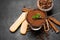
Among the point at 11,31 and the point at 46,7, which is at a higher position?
the point at 46,7

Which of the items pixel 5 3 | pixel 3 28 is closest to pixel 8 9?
pixel 5 3

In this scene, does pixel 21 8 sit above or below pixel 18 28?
above

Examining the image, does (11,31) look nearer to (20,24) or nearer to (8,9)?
(20,24)

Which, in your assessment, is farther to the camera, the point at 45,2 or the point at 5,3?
the point at 5,3

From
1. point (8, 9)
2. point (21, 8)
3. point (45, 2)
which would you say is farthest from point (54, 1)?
point (8, 9)

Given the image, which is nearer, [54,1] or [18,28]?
[18,28]

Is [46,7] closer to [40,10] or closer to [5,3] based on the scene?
[40,10]
